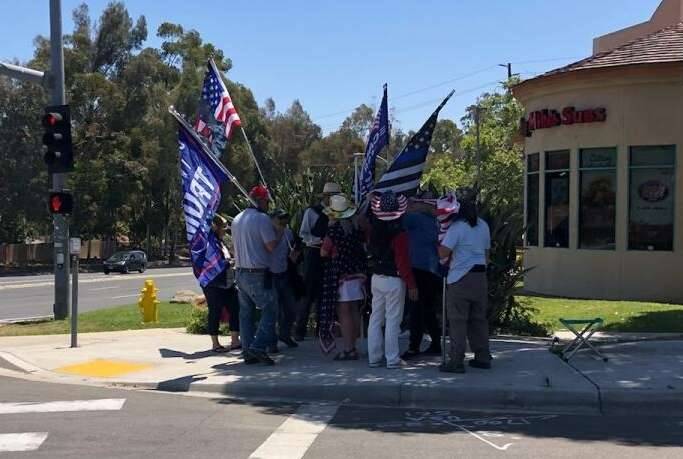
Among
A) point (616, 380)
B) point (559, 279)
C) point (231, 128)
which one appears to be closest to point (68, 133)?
point (231, 128)

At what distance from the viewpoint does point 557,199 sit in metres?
19.1

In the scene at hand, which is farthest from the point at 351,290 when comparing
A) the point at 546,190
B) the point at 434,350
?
the point at 546,190

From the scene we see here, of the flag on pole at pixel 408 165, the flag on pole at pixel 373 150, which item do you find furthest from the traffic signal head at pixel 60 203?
the flag on pole at pixel 408 165

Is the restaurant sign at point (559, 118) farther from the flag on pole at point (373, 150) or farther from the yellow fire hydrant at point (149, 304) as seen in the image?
the yellow fire hydrant at point (149, 304)

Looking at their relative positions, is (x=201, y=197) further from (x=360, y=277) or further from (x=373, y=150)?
(x=360, y=277)

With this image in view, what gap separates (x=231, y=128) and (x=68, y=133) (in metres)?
3.26

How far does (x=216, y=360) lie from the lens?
32.0ft

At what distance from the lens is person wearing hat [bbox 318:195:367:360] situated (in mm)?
9062

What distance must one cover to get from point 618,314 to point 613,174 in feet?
16.3

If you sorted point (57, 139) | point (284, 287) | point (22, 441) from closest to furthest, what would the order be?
1. point (22, 441)
2. point (284, 287)
3. point (57, 139)

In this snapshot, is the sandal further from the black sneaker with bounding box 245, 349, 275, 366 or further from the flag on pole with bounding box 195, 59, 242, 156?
the flag on pole with bounding box 195, 59, 242, 156

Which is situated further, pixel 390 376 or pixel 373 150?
pixel 373 150

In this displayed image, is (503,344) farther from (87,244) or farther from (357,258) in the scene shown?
(87,244)

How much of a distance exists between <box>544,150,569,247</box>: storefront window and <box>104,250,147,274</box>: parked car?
32637mm
